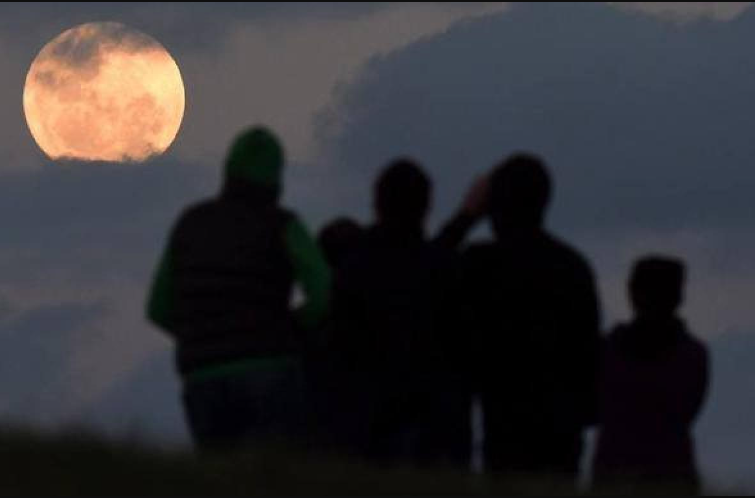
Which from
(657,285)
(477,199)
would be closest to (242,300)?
(477,199)

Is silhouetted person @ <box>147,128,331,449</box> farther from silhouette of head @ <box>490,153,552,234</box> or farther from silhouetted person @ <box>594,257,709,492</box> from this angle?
silhouetted person @ <box>594,257,709,492</box>

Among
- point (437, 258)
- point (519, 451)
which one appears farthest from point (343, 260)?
point (519, 451)

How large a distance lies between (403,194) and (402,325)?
2.21 feet

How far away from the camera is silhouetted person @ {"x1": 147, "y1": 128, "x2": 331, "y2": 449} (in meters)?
12.3

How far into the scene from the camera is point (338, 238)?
13.2m

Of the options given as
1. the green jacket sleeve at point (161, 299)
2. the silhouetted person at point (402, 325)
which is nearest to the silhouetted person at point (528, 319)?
the silhouetted person at point (402, 325)

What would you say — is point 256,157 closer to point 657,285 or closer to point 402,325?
point 402,325

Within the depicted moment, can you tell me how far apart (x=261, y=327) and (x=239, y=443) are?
2.03ft

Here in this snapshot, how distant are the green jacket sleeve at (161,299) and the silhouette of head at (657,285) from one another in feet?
8.00

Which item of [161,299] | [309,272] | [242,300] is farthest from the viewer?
[161,299]

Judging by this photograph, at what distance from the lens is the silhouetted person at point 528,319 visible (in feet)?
41.4

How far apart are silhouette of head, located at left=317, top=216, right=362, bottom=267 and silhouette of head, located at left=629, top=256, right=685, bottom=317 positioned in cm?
149

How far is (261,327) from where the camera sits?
12.3m

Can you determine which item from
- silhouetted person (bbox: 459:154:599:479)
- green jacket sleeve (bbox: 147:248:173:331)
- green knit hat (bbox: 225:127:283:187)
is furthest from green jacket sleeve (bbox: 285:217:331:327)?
silhouetted person (bbox: 459:154:599:479)
